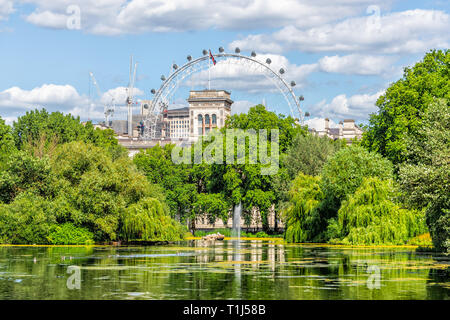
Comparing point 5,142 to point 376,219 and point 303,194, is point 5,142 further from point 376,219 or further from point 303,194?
point 376,219

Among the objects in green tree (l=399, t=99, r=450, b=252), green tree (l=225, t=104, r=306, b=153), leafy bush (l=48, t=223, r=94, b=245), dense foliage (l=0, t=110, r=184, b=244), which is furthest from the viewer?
green tree (l=225, t=104, r=306, b=153)

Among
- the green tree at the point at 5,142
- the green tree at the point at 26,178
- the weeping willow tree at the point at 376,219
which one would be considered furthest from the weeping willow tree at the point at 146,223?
the green tree at the point at 5,142

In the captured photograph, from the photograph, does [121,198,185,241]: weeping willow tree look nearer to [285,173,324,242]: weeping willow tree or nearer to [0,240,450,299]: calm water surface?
[285,173,324,242]: weeping willow tree

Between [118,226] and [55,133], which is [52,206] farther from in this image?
[55,133]

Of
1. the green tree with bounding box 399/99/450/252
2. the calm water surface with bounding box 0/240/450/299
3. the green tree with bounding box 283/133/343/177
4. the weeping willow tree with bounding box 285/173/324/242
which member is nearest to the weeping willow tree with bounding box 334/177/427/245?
the weeping willow tree with bounding box 285/173/324/242

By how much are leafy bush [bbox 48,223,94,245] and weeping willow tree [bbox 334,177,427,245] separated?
21954 millimetres

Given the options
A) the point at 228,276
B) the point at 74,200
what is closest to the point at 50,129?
the point at 74,200

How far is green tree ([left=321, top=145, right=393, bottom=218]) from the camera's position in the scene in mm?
60688

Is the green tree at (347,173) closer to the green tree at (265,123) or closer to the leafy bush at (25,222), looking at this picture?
the leafy bush at (25,222)

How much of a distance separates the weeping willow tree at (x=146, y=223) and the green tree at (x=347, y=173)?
14767 mm

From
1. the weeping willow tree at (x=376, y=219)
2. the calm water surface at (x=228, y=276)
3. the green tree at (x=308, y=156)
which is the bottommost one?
the calm water surface at (x=228, y=276)

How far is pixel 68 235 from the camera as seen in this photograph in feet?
194

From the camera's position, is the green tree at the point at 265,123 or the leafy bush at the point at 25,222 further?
the green tree at the point at 265,123

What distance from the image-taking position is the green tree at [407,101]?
6825cm
